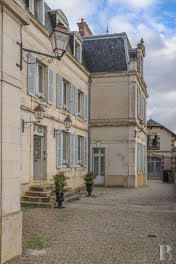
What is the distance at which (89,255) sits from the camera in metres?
4.84

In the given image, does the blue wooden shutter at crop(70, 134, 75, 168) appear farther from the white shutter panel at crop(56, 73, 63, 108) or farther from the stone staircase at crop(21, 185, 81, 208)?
the stone staircase at crop(21, 185, 81, 208)

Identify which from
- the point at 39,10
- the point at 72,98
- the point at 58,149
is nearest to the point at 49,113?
the point at 58,149

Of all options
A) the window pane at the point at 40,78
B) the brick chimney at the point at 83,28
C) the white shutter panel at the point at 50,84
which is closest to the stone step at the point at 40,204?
the white shutter panel at the point at 50,84

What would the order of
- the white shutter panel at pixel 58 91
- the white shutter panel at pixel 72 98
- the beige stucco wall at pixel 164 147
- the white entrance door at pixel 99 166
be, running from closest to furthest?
the white shutter panel at pixel 58 91 < the white shutter panel at pixel 72 98 < the white entrance door at pixel 99 166 < the beige stucco wall at pixel 164 147

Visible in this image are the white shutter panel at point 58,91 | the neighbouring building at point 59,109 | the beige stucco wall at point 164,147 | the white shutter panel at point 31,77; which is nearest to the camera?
the neighbouring building at point 59,109

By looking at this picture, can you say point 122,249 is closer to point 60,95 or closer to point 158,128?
point 60,95

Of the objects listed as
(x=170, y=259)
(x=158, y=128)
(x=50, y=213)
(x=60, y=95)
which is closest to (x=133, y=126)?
(x=60, y=95)

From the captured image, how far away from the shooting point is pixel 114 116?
17.0m

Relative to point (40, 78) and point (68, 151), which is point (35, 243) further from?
point (68, 151)

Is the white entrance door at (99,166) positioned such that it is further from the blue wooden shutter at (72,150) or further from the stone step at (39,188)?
the stone step at (39,188)

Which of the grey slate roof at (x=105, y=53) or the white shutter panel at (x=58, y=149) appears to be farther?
the grey slate roof at (x=105, y=53)

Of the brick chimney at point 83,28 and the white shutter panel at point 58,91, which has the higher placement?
the brick chimney at point 83,28

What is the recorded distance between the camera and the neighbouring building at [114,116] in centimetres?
1672

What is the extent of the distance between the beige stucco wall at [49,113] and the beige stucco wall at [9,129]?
4.98 meters
